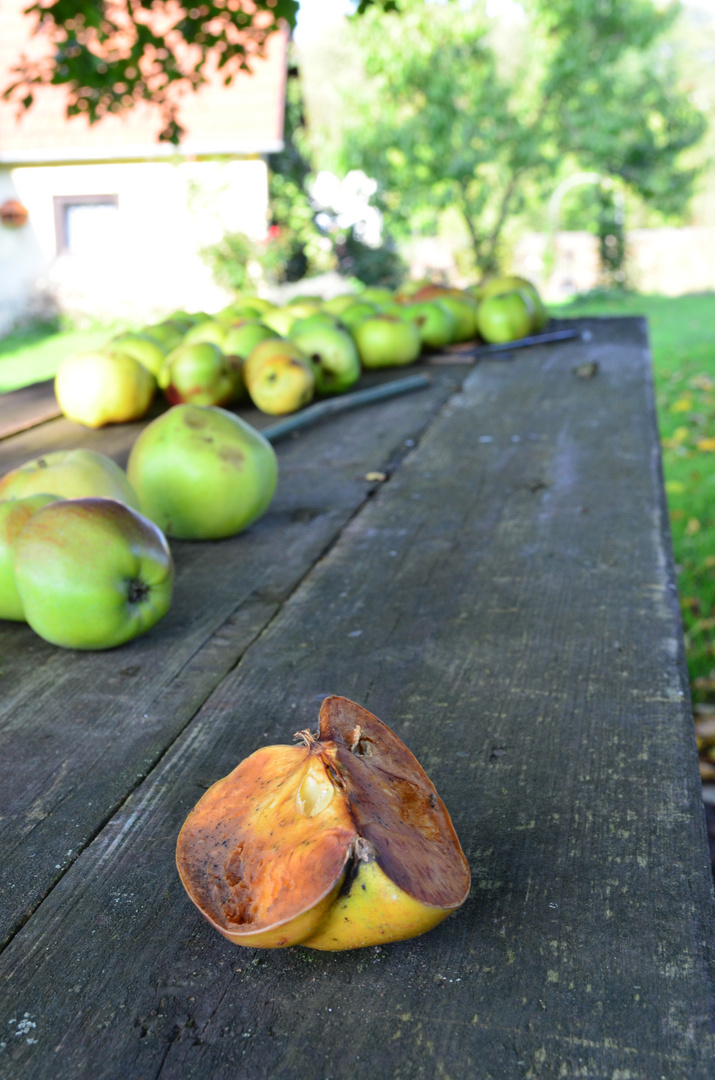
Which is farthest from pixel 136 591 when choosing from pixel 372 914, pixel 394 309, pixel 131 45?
pixel 131 45

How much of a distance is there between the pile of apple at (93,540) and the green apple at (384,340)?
1537mm

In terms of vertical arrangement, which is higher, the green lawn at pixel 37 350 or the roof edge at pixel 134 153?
the roof edge at pixel 134 153

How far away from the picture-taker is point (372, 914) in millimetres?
589

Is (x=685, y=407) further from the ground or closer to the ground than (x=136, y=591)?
closer to the ground

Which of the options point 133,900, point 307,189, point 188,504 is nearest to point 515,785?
point 133,900

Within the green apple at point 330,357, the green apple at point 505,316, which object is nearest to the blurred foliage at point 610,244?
the green apple at point 505,316

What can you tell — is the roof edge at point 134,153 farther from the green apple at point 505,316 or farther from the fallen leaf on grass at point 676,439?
the green apple at point 505,316

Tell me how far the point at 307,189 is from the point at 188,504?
13.6 meters

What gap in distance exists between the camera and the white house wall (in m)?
12.5

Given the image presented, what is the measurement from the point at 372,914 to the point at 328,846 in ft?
0.18

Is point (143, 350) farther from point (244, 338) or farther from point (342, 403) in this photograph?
point (342, 403)

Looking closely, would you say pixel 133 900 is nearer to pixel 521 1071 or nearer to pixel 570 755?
pixel 521 1071

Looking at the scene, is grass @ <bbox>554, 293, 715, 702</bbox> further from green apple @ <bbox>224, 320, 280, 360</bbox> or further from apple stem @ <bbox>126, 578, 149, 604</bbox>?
apple stem @ <bbox>126, 578, 149, 604</bbox>

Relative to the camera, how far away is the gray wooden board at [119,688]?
0.76 metres
